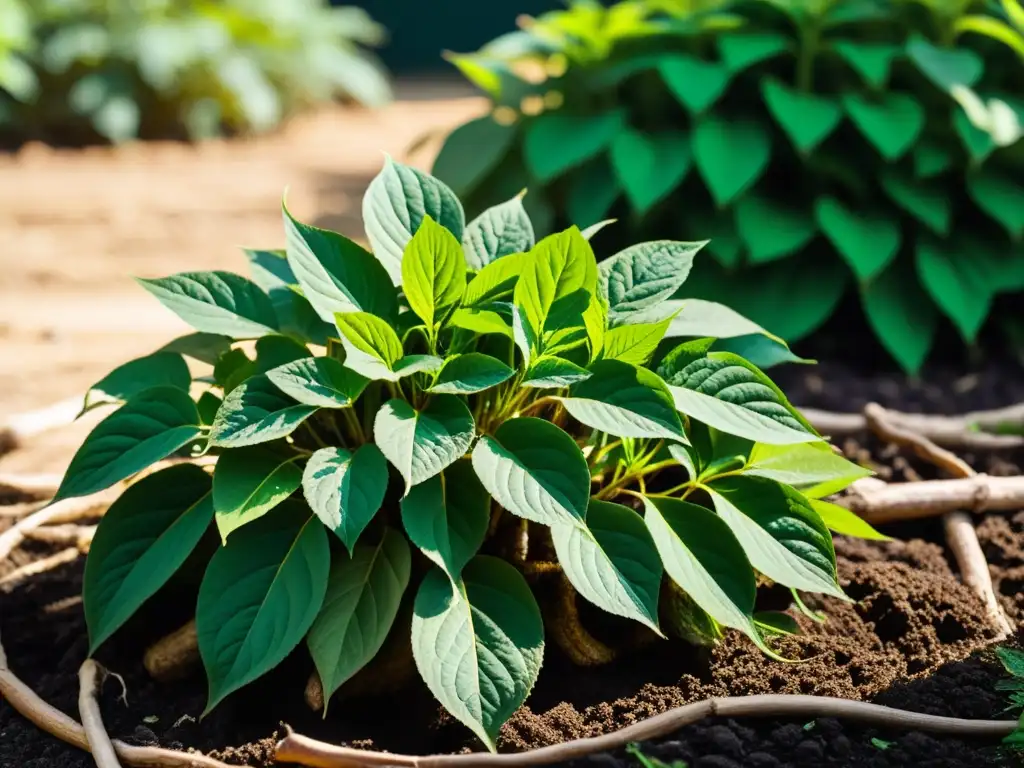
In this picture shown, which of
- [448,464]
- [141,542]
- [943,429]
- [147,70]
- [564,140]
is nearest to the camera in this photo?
[448,464]

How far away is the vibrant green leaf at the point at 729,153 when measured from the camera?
357 centimetres

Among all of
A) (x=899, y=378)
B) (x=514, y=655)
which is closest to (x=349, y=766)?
(x=514, y=655)

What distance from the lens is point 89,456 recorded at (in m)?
1.77

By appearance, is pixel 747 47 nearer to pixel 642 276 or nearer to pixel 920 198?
pixel 920 198

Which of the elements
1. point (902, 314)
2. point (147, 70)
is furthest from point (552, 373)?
point (147, 70)

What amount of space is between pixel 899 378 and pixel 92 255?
3821 millimetres

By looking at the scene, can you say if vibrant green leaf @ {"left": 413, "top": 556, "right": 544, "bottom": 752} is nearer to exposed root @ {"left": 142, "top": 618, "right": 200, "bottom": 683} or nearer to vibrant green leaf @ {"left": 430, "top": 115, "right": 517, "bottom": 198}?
exposed root @ {"left": 142, "top": 618, "right": 200, "bottom": 683}

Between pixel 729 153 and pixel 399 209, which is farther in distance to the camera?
pixel 729 153

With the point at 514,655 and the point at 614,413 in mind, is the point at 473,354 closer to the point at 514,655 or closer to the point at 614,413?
the point at 614,413

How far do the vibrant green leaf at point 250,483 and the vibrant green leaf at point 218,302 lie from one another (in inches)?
9.0

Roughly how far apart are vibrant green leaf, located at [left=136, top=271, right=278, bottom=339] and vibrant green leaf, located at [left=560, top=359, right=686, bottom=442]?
0.57 meters

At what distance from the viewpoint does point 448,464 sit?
163cm

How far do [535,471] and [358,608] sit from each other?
0.36 metres

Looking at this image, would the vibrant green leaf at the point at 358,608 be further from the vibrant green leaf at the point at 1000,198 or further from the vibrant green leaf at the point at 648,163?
the vibrant green leaf at the point at 1000,198
